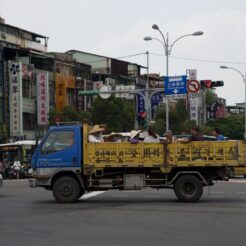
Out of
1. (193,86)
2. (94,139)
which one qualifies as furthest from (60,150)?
(193,86)

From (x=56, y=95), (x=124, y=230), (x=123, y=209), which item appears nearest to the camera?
(x=124, y=230)

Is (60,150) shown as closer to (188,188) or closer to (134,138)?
(134,138)

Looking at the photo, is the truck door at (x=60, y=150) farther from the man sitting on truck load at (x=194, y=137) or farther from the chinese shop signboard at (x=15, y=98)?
the chinese shop signboard at (x=15, y=98)

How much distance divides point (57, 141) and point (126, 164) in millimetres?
2216

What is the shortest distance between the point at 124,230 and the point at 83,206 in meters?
5.30

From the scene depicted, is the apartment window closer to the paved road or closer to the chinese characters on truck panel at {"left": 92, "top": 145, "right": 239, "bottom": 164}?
the paved road

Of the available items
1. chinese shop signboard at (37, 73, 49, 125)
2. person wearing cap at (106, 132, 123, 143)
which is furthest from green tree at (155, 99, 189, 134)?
person wearing cap at (106, 132, 123, 143)

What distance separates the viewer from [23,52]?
207 ft

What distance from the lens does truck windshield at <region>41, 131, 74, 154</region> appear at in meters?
18.1

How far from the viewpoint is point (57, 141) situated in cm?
1819

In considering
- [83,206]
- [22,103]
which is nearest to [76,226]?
[83,206]

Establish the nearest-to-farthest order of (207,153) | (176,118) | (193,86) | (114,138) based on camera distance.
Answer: (207,153)
(114,138)
(193,86)
(176,118)

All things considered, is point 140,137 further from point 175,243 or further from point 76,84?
point 76,84

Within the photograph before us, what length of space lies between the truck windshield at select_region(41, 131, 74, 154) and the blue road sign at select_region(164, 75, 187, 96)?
75.5 feet
